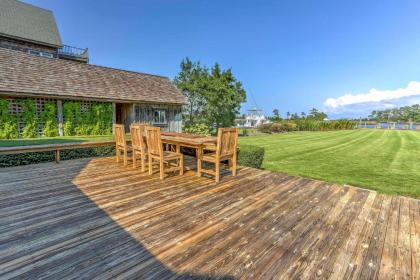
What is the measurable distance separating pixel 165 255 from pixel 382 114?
278 feet

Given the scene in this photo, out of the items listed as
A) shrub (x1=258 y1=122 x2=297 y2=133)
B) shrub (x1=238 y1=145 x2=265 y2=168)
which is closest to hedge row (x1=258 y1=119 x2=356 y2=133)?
A: shrub (x1=258 y1=122 x2=297 y2=133)

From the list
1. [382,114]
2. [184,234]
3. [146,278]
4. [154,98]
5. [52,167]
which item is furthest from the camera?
[382,114]

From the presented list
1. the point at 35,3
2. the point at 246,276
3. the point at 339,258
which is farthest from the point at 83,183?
the point at 35,3

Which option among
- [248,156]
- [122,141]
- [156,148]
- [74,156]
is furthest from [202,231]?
[74,156]

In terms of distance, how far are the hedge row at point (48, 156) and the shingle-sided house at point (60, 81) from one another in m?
6.24

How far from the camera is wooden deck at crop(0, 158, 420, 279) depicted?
187 cm

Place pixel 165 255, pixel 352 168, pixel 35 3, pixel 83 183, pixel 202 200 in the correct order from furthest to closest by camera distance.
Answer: pixel 35 3 < pixel 352 168 < pixel 83 183 < pixel 202 200 < pixel 165 255

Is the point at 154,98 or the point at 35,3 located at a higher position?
the point at 35,3

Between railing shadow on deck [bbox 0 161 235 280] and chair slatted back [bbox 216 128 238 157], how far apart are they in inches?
93.0

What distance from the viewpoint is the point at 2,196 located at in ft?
11.5

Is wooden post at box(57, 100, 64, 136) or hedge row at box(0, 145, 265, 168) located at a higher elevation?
wooden post at box(57, 100, 64, 136)

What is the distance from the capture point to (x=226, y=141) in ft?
15.0

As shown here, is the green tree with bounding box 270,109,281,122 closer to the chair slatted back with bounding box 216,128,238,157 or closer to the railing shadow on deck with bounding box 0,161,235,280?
the chair slatted back with bounding box 216,128,238,157

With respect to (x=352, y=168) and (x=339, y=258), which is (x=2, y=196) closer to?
(x=339, y=258)
